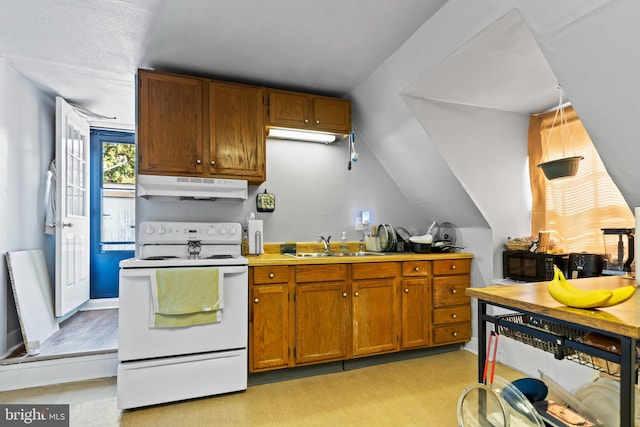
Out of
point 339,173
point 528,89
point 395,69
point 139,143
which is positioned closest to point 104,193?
point 139,143

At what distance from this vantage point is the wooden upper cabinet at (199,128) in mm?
2660

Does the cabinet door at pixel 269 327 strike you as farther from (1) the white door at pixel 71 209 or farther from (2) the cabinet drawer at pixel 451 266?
(1) the white door at pixel 71 209

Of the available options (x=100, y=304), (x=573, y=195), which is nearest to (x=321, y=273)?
(x=573, y=195)

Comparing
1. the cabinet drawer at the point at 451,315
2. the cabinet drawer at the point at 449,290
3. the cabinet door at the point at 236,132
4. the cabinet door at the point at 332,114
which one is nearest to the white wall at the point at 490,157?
the cabinet drawer at the point at 449,290

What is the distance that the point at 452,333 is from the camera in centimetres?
319

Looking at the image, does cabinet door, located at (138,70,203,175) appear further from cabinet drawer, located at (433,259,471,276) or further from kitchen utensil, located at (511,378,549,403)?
kitchen utensil, located at (511,378,549,403)

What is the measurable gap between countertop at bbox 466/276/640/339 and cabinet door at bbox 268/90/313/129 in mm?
2057

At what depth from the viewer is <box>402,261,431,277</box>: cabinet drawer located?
3.02 metres

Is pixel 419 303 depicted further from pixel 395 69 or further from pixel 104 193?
pixel 104 193

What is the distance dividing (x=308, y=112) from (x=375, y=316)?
1854 mm

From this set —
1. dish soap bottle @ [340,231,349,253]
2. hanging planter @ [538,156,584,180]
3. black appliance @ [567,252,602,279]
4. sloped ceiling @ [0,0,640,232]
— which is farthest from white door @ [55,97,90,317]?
black appliance @ [567,252,602,279]

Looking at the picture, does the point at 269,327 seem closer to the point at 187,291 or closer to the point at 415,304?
the point at 187,291

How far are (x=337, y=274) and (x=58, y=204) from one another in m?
2.62

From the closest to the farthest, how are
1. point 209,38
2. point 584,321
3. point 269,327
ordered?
point 584,321 → point 209,38 → point 269,327
